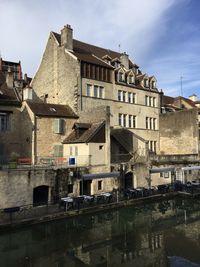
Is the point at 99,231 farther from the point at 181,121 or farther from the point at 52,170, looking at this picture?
the point at 181,121

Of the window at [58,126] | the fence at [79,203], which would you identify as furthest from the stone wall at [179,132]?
the window at [58,126]

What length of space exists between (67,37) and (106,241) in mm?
25942

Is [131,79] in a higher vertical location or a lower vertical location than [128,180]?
higher

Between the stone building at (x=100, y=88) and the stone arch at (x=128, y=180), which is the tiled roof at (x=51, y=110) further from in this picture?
the stone arch at (x=128, y=180)

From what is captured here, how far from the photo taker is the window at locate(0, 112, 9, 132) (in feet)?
96.1

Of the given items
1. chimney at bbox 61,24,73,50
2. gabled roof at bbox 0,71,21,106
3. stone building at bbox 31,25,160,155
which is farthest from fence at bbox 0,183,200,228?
chimney at bbox 61,24,73,50

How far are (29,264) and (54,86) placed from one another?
25979 mm

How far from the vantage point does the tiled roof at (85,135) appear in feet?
92.8

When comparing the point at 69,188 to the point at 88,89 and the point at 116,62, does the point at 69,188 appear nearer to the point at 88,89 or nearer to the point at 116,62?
the point at 88,89

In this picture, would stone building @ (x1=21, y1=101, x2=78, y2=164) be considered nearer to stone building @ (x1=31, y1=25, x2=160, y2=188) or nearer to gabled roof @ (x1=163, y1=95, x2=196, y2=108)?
stone building @ (x1=31, y1=25, x2=160, y2=188)

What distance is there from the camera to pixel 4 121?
97.1 ft

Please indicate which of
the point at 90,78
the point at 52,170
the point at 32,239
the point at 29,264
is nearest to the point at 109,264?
the point at 29,264

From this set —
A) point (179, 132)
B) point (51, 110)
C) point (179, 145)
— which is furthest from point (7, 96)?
point (179, 145)

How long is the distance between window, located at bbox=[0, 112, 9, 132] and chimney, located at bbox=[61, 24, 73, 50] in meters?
11.9
